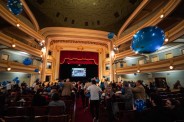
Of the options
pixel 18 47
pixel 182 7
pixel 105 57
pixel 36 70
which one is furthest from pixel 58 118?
pixel 105 57

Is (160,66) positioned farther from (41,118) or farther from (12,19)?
(12,19)

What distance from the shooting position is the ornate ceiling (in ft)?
43.2

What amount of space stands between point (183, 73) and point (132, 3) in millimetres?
8805

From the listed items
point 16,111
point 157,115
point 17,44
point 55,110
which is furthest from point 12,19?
point 157,115

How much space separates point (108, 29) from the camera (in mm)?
16703

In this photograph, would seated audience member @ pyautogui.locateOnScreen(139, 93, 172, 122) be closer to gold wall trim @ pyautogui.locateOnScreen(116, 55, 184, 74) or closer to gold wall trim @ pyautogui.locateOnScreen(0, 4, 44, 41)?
gold wall trim @ pyautogui.locateOnScreen(116, 55, 184, 74)

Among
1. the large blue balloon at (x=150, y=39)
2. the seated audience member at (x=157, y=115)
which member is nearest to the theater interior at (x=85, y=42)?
the seated audience member at (x=157, y=115)

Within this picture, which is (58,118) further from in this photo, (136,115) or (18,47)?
(18,47)

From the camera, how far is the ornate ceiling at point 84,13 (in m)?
13.2

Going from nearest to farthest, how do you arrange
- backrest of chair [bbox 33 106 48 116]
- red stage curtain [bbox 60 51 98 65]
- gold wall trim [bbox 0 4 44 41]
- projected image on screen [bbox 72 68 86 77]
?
1. backrest of chair [bbox 33 106 48 116]
2. gold wall trim [bbox 0 4 44 41]
3. projected image on screen [bbox 72 68 86 77]
4. red stage curtain [bbox 60 51 98 65]

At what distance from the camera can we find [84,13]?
14.8 meters

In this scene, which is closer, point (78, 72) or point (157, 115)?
point (157, 115)

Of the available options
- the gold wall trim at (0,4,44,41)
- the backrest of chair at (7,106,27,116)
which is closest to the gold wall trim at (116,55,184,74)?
the backrest of chair at (7,106,27,116)

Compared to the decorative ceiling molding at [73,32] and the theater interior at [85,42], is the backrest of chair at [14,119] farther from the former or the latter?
the decorative ceiling molding at [73,32]
